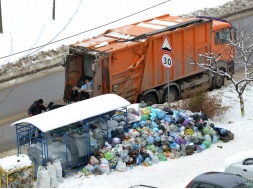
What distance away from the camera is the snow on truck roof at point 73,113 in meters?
17.0

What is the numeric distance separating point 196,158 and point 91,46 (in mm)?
5638

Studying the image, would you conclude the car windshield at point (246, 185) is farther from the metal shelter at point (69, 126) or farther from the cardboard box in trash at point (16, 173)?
the cardboard box in trash at point (16, 173)

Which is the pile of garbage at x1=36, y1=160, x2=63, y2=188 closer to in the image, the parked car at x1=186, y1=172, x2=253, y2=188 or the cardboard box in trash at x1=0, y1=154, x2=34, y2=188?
the cardboard box in trash at x1=0, y1=154, x2=34, y2=188

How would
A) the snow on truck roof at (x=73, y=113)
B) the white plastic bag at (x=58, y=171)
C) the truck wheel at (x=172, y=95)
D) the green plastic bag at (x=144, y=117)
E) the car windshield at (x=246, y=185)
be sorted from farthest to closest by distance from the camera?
the truck wheel at (x=172, y=95), the green plastic bag at (x=144, y=117), the snow on truck roof at (x=73, y=113), the white plastic bag at (x=58, y=171), the car windshield at (x=246, y=185)

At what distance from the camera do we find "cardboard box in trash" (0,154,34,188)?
16156mm

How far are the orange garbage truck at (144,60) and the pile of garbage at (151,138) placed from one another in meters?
1.63

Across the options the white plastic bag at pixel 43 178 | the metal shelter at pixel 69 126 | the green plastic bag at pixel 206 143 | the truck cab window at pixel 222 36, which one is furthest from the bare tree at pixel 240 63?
the white plastic bag at pixel 43 178

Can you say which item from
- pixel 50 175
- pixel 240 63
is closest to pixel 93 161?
pixel 50 175

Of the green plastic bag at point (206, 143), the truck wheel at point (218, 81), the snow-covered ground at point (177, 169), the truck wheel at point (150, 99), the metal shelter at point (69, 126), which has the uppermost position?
the truck wheel at point (218, 81)

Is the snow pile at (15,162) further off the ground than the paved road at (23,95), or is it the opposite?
the paved road at (23,95)

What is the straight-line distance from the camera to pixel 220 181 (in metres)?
14.1

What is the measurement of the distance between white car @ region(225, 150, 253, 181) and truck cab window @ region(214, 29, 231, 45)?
8705 millimetres

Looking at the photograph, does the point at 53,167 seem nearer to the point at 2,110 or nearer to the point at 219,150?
the point at 219,150

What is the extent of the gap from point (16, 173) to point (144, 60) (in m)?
7.21
